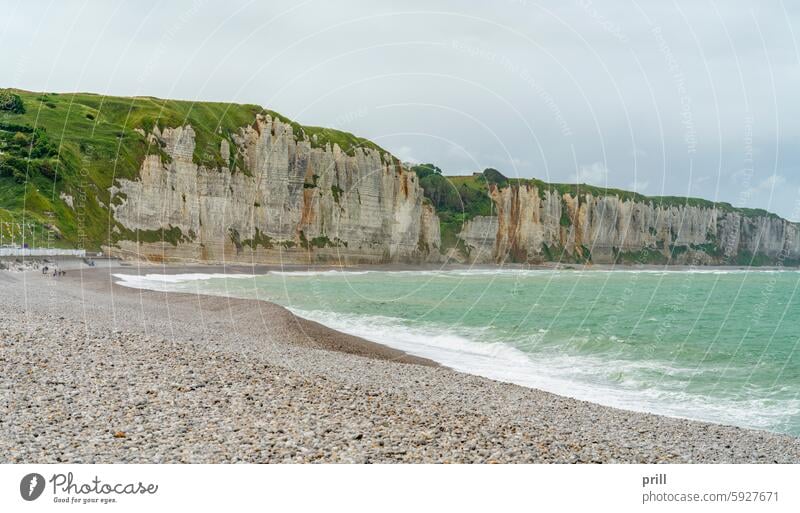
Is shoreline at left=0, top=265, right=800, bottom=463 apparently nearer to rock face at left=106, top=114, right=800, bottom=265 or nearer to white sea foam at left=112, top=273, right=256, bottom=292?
white sea foam at left=112, top=273, right=256, bottom=292

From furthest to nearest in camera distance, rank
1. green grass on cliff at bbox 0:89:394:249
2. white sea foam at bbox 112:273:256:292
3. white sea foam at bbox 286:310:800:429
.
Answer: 1. green grass on cliff at bbox 0:89:394:249
2. white sea foam at bbox 112:273:256:292
3. white sea foam at bbox 286:310:800:429

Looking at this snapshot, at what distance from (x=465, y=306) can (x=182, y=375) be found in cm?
3048

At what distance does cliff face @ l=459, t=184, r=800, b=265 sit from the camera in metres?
136

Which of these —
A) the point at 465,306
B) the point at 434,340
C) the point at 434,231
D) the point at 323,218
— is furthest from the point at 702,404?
the point at 434,231

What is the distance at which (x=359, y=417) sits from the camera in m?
9.17

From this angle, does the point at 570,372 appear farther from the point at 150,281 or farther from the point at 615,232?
the point at 615,232

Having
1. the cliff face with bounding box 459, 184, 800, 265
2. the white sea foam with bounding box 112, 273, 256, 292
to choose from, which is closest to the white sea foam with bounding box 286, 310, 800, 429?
the white sea foam with bounding box 112, 273, 256, 292

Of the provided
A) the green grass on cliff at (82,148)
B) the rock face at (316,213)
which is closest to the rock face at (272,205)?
the rock face at (316,213)

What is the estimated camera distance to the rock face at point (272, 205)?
76.1m

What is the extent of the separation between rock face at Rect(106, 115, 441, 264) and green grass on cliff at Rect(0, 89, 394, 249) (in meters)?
1.67
